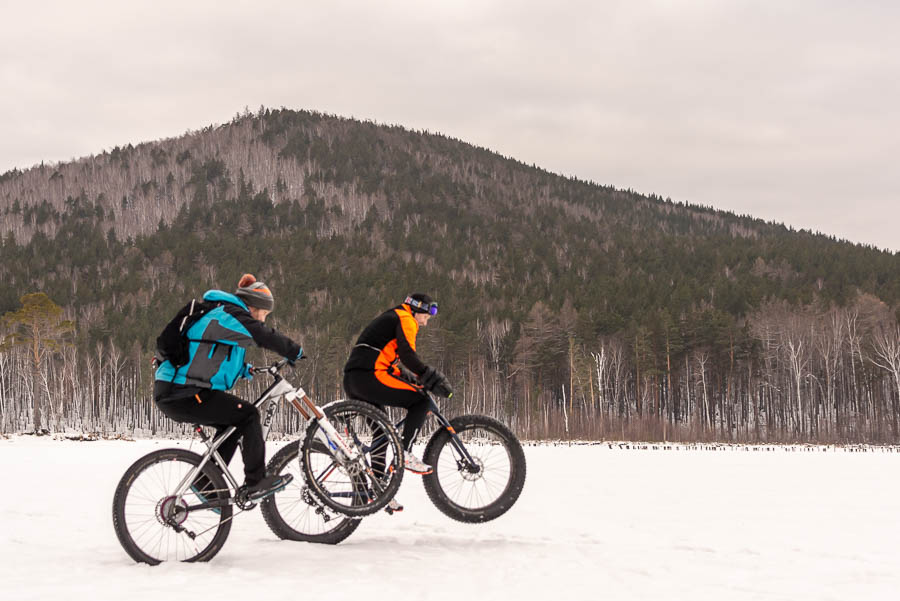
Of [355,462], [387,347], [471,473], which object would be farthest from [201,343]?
[471,473]

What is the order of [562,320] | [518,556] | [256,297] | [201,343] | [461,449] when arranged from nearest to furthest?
1. [201,343]
2. [518,556]
3. [256,297]
4. [461,449]
5. [562,320]

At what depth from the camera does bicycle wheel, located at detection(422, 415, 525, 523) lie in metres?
7.45

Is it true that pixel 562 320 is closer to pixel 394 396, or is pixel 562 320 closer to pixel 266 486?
pixel 394 396

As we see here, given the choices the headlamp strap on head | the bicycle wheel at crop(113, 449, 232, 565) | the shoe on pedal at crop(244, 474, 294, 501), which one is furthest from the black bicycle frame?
the bicycle wheel at crop(113, 449, 232, 565)

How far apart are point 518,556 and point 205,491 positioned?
2783mm

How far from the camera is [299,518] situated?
6961 mm

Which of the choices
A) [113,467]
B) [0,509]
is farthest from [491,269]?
[0,509]

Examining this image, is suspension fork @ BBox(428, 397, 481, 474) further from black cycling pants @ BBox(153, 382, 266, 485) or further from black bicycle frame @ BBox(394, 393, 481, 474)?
black cycling pants @ BBox(153, 382, 266, 485)

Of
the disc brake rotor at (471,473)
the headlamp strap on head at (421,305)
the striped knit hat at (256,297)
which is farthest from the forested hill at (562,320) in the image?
the striped knit hat at (256,297)

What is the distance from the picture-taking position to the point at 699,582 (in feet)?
18.5

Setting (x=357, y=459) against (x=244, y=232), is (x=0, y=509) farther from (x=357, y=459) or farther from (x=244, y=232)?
(x=244, y=232)

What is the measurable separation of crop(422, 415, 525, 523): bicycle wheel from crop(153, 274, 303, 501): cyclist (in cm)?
183

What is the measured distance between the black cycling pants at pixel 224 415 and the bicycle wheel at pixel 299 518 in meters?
0.40

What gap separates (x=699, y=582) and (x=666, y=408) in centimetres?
7704
